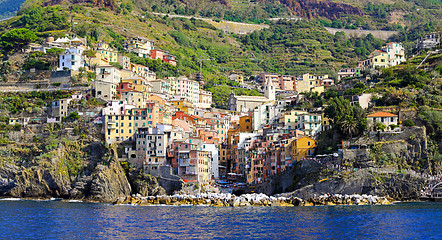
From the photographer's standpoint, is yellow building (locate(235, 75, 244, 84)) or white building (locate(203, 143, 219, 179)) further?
yellow building (locate(235, 75, 244, 84))

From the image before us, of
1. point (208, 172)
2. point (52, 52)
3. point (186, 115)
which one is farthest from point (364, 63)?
point (52, 52)

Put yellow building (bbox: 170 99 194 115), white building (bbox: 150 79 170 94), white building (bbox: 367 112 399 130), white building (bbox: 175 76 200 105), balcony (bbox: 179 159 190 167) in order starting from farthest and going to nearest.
A: white building (bbox: 175 76 200 105), white building (bbox: 150 79 170 94), yellow building (bbox: 170 99 194 115), balcony (bbox: 179 159 190 167), white building (bbox: 367 112 399 130)

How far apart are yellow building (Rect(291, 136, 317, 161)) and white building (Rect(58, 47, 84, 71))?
4075 cm

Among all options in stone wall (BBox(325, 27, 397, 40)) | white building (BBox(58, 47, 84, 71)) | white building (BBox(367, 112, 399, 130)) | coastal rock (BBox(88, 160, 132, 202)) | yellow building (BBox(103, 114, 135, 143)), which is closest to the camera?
coastal rock (BBox(88, 160, 132, 202))

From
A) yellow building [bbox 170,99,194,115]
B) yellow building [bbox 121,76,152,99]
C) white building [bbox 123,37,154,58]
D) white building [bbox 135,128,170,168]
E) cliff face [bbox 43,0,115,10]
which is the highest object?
cliff face [bbox 43,0,115,10]

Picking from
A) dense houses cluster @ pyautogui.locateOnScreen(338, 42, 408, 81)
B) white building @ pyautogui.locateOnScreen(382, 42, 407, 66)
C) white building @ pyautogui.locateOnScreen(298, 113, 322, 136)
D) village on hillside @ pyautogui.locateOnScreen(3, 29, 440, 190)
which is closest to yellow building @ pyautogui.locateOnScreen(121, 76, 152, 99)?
village on hillside @ pyautogui.locateOnScreen(3, 29, 440, 190)

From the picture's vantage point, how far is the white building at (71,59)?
98.4 metres

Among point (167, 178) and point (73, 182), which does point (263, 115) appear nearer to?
point (167, 178)

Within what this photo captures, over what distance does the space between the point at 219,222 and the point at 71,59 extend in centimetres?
5248

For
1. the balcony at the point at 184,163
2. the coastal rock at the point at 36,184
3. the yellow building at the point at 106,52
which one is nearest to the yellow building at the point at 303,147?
the balcony at the point at 184,163

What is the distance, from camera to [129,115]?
84188mm

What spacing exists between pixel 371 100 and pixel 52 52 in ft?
176

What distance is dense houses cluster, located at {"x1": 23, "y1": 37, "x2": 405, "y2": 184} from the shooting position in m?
80.4

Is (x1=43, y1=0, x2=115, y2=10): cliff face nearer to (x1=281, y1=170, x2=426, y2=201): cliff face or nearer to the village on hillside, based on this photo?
the village on hillside
